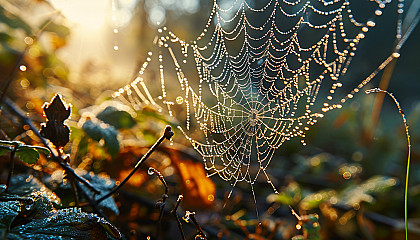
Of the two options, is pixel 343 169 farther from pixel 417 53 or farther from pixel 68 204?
pixel 417 53

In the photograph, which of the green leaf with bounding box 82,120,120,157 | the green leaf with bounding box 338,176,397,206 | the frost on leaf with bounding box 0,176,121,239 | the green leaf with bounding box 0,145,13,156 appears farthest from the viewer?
the green leaf with bounding box 338,176,397,206

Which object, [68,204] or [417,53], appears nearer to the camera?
[68,204]

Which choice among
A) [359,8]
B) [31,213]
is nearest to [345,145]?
[31,213]

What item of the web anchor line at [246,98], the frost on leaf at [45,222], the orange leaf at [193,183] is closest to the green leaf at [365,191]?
the web anchor line at [246,98]

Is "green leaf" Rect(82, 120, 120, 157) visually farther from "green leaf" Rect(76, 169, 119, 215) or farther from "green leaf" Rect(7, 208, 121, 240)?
"green leaf" Rect(7, 208, 121, 240)

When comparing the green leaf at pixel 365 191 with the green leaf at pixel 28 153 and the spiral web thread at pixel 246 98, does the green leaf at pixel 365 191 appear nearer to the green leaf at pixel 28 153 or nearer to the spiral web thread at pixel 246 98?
the spiral web thread at pixel 246 98

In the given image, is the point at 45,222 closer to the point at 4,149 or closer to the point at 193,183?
the point at 4,149

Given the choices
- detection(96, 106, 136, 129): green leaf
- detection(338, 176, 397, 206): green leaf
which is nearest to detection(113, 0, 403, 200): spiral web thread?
detection(96, 106, 136, 129): green leaf
